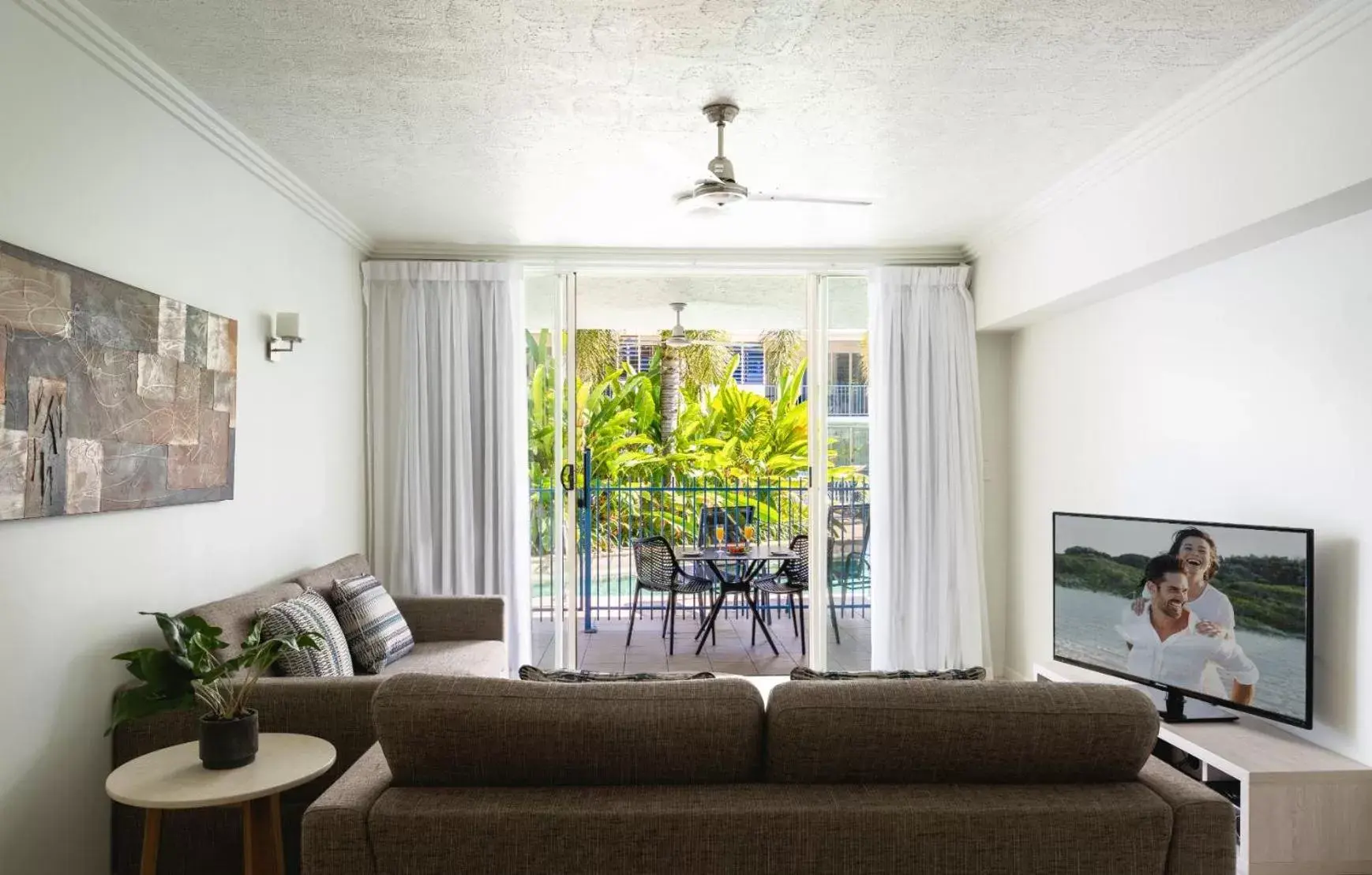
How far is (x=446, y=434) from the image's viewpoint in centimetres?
501

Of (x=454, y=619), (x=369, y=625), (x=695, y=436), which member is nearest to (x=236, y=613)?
(x=369, y=625)

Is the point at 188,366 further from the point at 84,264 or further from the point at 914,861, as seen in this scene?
the point at 914,861

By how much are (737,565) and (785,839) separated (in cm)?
497

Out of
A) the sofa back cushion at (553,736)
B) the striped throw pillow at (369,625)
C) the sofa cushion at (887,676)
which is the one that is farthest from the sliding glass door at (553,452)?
the sofa back cushion at (553,736)

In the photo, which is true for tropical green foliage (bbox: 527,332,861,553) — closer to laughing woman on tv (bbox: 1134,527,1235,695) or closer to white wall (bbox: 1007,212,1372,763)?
white wall (bbox: 1007,212,1372,763)

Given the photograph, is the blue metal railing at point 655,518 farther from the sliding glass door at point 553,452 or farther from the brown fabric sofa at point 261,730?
the brown fabric sofa at point 261,730

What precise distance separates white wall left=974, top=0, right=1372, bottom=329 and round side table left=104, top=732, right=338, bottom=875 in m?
3.16

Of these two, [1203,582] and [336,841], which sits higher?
[1203,582]

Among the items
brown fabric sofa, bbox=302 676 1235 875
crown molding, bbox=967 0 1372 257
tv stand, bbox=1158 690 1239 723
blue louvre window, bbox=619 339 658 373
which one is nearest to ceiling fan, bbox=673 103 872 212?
crown molding, bbox=967 0 1372 257

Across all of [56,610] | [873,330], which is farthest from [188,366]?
[873,330]

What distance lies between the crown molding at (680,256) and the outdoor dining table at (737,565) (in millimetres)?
1994

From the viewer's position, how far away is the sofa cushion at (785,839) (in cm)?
161

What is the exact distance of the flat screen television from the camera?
2828mm

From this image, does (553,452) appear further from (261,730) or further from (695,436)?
(695,436)
